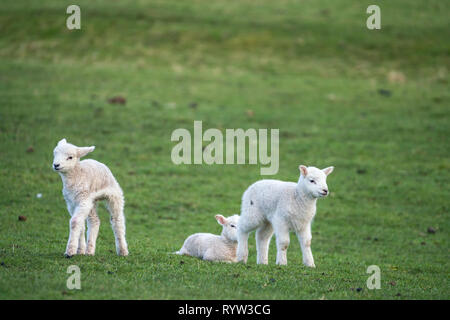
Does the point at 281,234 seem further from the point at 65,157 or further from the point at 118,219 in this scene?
the point at 65,157

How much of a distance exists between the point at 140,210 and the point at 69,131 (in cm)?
745

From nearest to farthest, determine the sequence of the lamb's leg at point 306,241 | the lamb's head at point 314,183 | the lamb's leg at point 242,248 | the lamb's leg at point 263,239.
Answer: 1. the lamb's head at point 314,183
2. the lamb's leg at point 306,241
3. the lamb's leg at point 242,248
4. the lamb's leg at point 263,239

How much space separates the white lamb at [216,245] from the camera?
478 inches

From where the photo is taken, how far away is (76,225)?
10438mm

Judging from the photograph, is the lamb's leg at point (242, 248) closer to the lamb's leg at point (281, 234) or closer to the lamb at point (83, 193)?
the lamb's leg at point (281, 234)

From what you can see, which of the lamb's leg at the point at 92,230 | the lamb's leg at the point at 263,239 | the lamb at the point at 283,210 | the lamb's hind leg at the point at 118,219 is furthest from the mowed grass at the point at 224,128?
the lamb's leg at the point at 263,239

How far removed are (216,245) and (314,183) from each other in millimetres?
2561

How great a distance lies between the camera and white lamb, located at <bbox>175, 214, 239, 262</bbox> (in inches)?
478

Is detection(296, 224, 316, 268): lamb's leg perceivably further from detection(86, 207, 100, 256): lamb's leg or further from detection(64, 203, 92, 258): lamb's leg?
detection(64, 203, 92, 258): lamb's leg

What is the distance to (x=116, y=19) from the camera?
41.4 m

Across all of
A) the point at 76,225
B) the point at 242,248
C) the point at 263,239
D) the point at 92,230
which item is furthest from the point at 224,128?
the point at 76,225

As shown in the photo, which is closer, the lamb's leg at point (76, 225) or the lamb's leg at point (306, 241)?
the lamb's leg at point (76, 225)

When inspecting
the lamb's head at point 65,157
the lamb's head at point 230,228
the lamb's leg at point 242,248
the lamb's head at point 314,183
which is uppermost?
the lamb's head at point 65,157

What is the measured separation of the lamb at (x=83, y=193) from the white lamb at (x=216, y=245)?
1.67 metres
